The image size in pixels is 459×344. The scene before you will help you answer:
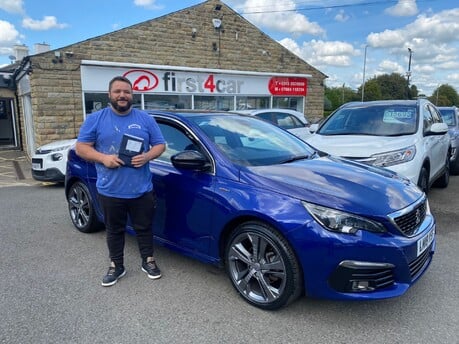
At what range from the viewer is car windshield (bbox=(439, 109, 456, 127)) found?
9976 mm

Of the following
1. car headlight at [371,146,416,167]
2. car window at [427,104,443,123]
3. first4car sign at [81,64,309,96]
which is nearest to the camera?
car headlight at [371,146,416,167]

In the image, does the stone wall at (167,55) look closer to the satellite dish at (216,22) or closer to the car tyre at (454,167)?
the satellite dish at (216,22)

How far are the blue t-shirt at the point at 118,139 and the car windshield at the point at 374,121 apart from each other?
365cm

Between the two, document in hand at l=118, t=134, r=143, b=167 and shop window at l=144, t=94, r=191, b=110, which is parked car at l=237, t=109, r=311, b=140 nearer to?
shop window at l=144, t=94, r=191, b=110

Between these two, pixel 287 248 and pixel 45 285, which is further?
pixel 45 285

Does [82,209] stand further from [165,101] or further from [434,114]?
[165,101]

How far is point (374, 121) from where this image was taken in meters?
5.91

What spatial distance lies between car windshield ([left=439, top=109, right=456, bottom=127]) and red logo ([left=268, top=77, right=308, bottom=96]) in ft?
22.2

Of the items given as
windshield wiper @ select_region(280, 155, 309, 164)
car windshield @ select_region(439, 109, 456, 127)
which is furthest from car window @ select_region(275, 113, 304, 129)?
windshield wiper @ select_region(280, 155, 309, 164)

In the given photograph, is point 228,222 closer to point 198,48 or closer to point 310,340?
point 310,340

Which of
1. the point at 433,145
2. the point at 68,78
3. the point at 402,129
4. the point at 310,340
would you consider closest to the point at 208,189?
the point at 310,340

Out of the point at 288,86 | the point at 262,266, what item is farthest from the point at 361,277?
the point at 288,86

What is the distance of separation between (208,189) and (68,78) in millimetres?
9677

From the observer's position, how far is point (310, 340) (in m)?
2.61
